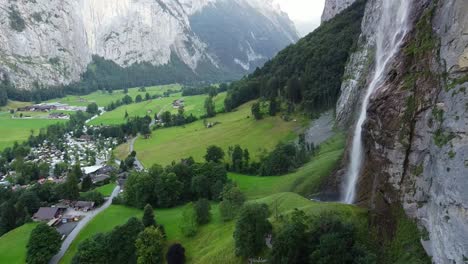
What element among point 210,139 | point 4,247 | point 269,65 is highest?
point 269,65

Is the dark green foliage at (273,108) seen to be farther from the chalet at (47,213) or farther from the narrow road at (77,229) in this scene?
the chalet at (47,213)

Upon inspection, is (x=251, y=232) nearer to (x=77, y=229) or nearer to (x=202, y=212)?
(x=202, y=212)

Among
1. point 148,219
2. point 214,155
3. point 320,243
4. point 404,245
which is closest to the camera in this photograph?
point 404,245

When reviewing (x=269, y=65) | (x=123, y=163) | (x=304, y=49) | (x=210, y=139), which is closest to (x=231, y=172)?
(x=210, y=139)

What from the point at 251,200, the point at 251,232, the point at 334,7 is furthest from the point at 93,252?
the point at 334,7

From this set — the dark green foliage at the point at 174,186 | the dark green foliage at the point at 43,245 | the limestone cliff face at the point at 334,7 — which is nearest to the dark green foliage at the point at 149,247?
the dark green foliage at the point at 43,245

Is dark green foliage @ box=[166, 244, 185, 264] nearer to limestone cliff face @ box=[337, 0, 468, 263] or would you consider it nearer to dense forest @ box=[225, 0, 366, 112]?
limestone cliff face @ box=[337, 0, 468, 263]

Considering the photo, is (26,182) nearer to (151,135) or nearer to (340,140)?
(151,135)
